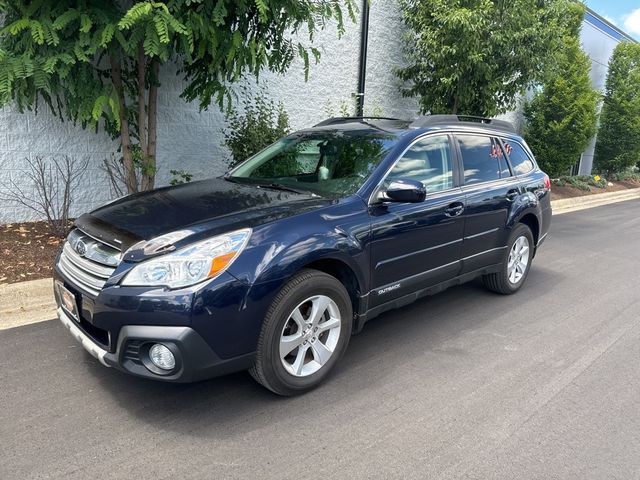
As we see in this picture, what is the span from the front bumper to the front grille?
0.35 metres

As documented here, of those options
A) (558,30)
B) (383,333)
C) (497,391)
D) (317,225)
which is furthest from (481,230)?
(558,30)

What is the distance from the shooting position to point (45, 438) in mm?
2604

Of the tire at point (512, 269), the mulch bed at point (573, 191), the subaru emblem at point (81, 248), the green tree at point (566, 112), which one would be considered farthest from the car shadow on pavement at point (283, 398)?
the green tree at point (566, 112)

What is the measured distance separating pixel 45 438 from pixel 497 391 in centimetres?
271

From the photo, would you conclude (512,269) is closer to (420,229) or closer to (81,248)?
(420,229)

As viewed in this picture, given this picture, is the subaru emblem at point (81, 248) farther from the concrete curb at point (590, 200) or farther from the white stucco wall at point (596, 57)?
the white stucco wall at point (596, 57)

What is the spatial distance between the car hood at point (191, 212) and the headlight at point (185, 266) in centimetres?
10

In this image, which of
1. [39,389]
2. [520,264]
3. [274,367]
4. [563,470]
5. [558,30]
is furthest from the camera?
[558,30]

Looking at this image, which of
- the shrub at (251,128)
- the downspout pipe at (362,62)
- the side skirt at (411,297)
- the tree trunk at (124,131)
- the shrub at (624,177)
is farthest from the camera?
the shrub at (624,177)

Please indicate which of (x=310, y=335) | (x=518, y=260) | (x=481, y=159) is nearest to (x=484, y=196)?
(x=481, y=159)

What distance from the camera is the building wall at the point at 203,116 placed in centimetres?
609

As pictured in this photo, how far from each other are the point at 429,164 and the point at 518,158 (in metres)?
1.73

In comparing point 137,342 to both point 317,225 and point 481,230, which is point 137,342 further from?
point 481,230

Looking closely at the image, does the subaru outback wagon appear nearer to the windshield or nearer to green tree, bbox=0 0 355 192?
the windshield
